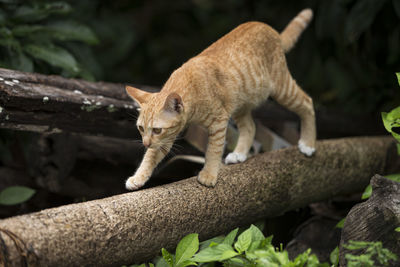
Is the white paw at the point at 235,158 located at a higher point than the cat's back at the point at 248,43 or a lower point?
lower

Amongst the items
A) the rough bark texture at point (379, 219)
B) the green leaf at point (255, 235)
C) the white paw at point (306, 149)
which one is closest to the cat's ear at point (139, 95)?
the green leaf at point (255, 235)

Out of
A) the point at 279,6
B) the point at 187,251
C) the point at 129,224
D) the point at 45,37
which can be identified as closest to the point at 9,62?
the point at 45,37

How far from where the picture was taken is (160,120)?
8.90 ft

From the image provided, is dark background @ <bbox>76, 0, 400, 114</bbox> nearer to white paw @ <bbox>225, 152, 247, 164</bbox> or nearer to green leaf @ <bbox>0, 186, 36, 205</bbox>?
white paw @ <bbox>225, 152, 247, 164</bbox>

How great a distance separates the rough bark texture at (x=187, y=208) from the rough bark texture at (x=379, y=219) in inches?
29.1

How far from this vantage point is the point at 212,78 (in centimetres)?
303

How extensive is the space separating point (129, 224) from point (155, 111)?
72 centimetres

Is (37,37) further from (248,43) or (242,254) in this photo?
(242,254)

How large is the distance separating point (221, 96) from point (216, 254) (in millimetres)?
1192

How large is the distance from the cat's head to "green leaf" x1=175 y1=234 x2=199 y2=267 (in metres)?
0.67

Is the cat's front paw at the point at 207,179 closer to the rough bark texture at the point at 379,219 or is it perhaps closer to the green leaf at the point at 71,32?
→ the rough bark texture at the point at 379,219

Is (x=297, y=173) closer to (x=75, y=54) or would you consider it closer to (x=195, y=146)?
(x=195, y=146)

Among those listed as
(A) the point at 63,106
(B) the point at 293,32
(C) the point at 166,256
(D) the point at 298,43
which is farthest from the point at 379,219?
(D) the point at 298,43

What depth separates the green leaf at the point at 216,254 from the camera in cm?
215
